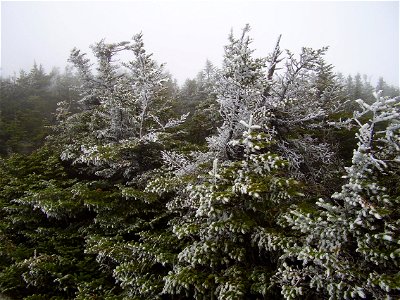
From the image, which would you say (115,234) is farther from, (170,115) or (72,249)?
(170,115)

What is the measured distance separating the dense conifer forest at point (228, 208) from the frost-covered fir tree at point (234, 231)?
0.11 ft

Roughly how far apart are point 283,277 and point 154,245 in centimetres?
363

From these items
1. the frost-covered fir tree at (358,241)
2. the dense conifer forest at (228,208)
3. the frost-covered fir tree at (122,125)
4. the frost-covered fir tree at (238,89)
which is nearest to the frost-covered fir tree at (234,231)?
the dense conifer forest at (228,208)

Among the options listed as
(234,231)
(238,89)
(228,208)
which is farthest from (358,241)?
(238,89)

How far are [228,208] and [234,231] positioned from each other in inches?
20.8

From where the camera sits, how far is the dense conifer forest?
4750 millimetres

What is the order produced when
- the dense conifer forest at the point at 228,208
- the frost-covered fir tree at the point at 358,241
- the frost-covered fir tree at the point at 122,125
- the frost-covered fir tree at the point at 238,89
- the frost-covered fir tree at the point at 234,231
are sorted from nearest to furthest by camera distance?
the frost-covered fir tree at the point at 358,241
the dense conifer forest at the point at 228,208
the frost-covered fir tree at the point at 234,231
the frost-covered fir tree at the point at 238,89
the frost-covered fir tree at the point at 122,125

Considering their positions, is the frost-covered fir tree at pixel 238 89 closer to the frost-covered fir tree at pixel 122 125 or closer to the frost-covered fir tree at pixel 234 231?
the frost-covered fir tree at pixel 234 231

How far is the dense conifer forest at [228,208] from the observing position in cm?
475

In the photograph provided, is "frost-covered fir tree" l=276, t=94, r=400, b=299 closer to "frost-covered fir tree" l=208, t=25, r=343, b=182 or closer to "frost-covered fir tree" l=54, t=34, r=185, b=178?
"frost-covered fir tree" l=208, t=25, r=343, b=182

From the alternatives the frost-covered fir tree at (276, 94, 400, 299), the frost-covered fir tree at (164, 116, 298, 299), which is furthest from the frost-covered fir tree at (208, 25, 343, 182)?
the frost-covered fir tree at (276, 94, 400, 299)

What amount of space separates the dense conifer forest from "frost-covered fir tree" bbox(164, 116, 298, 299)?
1.3 inches

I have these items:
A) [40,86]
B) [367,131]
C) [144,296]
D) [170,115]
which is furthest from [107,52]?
[40,86]

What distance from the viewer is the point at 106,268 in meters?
8.31
